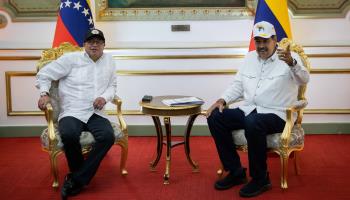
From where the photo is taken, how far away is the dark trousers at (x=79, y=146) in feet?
10.3

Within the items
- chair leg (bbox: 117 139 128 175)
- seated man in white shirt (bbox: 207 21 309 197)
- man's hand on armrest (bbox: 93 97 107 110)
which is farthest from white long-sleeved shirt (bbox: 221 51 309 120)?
man's hand on armrest (bbox: 93 97 107 110)

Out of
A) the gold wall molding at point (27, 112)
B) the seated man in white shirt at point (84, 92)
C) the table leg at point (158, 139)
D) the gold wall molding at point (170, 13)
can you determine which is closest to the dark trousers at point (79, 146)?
the seated man in white shirt at point (84, 92)

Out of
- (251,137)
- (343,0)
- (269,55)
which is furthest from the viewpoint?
(343,0)

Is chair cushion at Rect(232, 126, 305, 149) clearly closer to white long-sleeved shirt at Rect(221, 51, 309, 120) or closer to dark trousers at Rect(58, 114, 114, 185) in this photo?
white long-sleeved shirt at Rect(221, 51, 309, 120)

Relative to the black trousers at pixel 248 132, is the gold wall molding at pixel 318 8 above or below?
above

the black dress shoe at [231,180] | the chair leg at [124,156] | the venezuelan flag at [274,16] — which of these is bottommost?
the black dress shoe at [231,180]

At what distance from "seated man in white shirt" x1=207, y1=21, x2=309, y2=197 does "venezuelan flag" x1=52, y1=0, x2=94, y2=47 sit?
62.7 inches

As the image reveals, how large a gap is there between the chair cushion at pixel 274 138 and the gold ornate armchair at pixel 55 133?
89 cm

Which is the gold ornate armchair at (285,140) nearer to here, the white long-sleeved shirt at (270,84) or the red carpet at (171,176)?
the white long-sleeved shirt at (270,84)

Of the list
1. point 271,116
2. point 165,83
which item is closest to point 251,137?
point 271,116

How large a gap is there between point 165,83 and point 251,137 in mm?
1834

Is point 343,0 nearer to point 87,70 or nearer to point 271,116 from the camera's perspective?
point 271,116

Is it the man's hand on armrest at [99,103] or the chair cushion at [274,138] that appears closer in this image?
the chair cushion at [274,138]

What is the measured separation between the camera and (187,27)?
4.62 m
